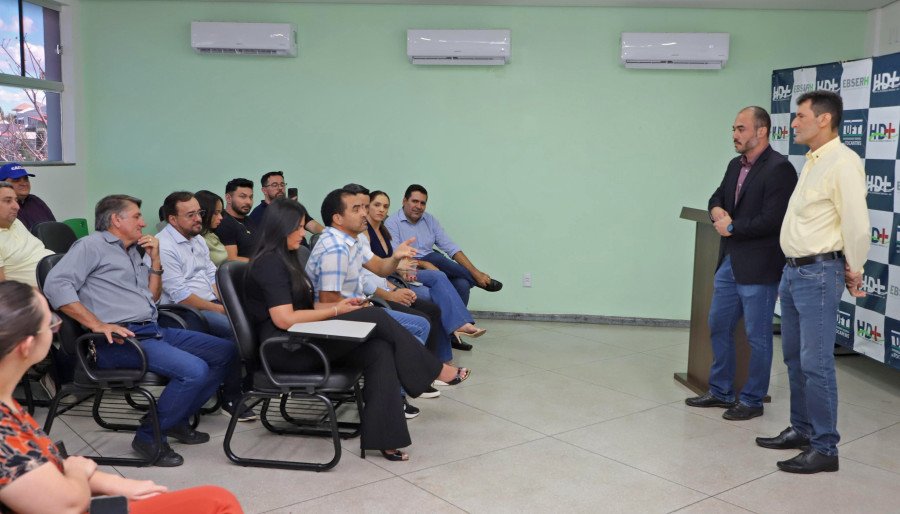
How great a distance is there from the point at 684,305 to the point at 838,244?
343cm

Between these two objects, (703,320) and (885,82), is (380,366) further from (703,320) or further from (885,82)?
(885,82)

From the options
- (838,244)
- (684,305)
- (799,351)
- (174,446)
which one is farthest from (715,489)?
(684,305)

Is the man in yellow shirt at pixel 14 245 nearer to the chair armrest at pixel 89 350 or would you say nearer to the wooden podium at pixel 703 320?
the chair armrest at pixel 89 350

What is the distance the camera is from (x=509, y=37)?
6438 mm

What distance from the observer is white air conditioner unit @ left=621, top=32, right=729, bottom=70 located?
6.30 meters

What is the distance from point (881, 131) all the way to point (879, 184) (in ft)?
1.06

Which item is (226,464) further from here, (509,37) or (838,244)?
(509,37)

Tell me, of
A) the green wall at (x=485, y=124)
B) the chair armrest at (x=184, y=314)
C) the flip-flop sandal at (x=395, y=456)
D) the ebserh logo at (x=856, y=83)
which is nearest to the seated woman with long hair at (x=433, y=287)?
the chair armrest at (x=184, y=314)

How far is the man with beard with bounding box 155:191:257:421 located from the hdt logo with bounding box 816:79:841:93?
13.6 feet

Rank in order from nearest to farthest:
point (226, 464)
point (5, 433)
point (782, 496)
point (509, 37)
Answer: point (5, 433) < point (782, 496) < point (226, 464) < point (509, 37)

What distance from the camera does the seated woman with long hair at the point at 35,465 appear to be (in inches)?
57.9

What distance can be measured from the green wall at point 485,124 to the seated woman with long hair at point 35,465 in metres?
5.11

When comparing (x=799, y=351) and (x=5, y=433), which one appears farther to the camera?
(x=799, y=351)

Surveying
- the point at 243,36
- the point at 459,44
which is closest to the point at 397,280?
the point at 459,44
